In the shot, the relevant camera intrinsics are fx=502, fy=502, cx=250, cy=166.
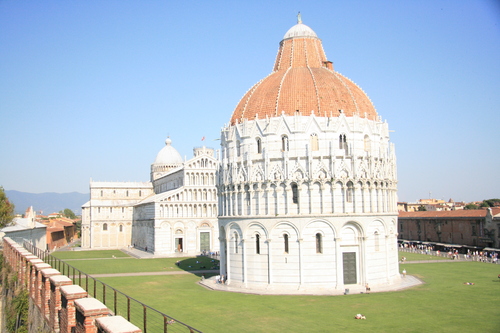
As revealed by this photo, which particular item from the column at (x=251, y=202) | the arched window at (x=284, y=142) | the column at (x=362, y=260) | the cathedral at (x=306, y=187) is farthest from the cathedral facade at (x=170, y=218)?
the column at (x=362, y=260)

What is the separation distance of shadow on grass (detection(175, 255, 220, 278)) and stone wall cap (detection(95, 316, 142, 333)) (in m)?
36.8

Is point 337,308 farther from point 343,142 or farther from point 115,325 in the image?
point 115,325

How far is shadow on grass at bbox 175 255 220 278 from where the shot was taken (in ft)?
186

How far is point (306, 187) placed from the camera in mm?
43250

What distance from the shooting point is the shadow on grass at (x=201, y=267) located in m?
56.7

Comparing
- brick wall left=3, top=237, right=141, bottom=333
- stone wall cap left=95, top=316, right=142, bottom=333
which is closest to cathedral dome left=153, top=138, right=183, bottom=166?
brick wall left=3, top=237, right=141, bottom=333

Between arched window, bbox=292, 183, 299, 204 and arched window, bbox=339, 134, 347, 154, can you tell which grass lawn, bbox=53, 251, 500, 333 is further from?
arched window, bbox=339, 134, 347, 154

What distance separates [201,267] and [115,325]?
47545mm

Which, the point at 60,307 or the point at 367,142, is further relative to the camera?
the point at 367,142

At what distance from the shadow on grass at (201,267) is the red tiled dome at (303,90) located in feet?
58.8

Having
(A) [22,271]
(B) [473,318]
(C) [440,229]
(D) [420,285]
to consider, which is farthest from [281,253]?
(C) [440,229]

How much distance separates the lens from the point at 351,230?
1713 inches

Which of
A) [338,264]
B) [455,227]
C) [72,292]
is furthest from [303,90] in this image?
[455,227]

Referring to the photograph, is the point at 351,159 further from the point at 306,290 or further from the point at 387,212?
the point at 306,290
